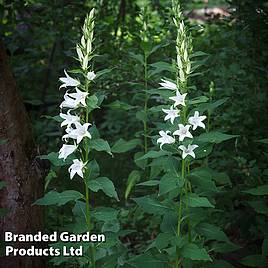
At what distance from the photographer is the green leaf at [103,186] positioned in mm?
2354

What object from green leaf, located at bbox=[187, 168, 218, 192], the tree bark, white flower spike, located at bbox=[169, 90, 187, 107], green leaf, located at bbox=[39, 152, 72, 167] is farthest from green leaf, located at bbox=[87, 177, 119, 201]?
the tree bark

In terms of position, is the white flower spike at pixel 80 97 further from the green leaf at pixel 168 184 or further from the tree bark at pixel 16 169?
the tree bark at pixel 16 169

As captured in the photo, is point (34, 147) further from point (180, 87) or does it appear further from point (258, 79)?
point (258, 79)

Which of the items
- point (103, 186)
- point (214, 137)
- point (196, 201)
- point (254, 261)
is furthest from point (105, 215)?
point (254, 261)

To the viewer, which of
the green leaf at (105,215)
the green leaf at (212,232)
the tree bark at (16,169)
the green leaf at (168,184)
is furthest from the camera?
the tree bark at (16,169)

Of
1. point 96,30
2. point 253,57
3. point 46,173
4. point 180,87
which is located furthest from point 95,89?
point 180,87

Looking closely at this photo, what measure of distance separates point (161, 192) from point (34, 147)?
1.12 m

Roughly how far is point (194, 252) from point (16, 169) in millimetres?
1216

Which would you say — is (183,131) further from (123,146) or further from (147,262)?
(123,146)

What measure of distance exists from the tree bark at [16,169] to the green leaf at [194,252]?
1097mm

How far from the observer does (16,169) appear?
116 inches

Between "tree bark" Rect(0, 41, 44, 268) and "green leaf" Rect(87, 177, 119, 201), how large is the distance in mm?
728

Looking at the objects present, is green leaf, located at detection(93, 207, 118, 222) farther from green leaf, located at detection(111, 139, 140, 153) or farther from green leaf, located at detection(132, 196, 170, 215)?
green leaf, located at detection(111, 139, 140, 153)

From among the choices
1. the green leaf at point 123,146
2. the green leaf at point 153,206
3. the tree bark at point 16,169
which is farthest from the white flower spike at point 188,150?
the tree bark at point 16,169
